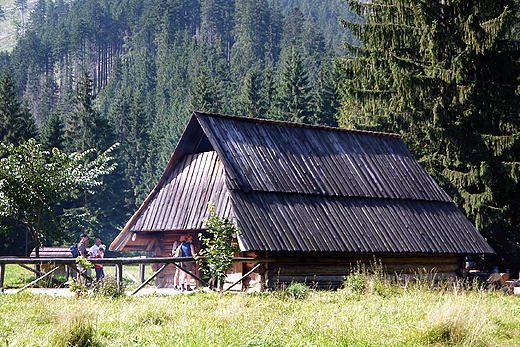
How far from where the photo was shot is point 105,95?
366 ft

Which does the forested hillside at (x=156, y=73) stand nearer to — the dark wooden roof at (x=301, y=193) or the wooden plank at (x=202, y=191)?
the dark wooden roof at (x=301, y=193)

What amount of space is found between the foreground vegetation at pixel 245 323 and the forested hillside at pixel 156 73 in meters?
41.5

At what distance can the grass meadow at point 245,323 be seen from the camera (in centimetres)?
854

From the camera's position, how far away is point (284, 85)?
59844mm

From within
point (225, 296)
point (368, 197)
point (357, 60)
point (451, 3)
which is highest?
point (451, 3)

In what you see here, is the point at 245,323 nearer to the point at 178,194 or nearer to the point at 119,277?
the point at 119,277

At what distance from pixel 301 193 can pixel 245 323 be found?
29.9 ft

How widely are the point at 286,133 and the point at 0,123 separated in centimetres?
3303

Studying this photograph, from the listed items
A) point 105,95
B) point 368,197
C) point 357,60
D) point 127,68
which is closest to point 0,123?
point 357,60

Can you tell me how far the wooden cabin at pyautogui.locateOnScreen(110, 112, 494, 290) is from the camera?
16938mm

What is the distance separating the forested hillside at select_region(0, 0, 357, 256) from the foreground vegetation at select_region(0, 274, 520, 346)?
1633 inches

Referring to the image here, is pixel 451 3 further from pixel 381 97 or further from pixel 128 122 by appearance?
pixel 128 122

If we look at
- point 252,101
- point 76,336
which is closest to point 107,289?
point 76,336

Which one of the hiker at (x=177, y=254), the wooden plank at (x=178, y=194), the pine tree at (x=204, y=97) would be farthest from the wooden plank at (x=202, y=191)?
the pine tree at (x=204, y=97)
